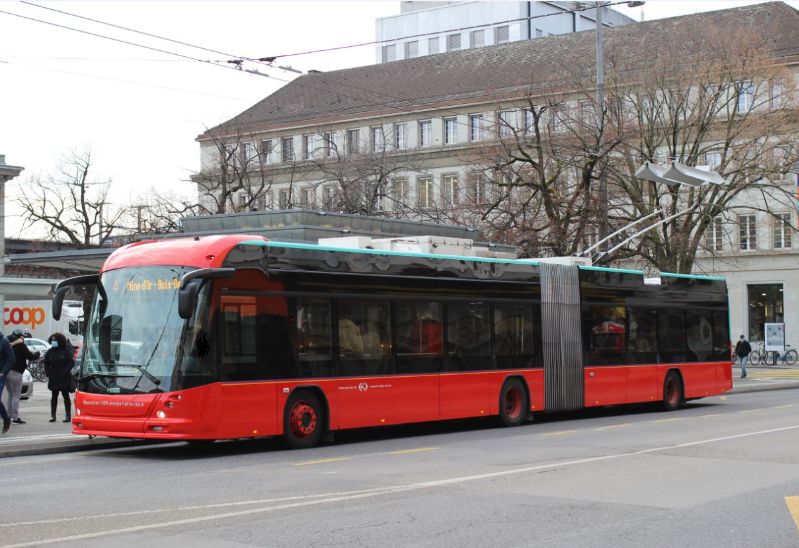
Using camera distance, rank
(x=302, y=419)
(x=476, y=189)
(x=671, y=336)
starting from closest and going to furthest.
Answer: (x=302, y=419), (x=671, y=336), (x=476, y=189)

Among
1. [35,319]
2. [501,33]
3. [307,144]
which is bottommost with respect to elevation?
[35,319]

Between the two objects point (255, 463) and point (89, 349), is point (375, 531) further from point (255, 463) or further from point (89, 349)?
point (89, 349)

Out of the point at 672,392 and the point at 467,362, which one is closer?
the point at 467,362

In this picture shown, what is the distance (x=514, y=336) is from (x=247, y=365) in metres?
6.99

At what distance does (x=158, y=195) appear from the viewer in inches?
2635

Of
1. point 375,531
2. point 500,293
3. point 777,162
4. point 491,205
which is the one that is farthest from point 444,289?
point 777,162

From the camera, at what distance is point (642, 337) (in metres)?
26.1

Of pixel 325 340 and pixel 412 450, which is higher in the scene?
pixel 325 340

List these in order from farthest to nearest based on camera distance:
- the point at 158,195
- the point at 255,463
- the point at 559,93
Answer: the point at 158,195 → the point at 559,93 → the point at 255,463

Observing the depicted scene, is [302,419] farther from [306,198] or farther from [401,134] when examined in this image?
[401,134]

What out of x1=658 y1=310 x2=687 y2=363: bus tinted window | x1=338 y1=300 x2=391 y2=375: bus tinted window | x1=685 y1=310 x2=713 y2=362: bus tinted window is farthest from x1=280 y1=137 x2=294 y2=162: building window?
x1=338 y1=300 x2=391 y2=375: bus tinted window

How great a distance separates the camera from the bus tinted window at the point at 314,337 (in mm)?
17891

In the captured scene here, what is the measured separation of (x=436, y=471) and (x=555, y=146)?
1077 inches

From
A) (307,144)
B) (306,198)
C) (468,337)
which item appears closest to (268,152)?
(307,144)
